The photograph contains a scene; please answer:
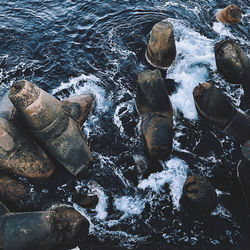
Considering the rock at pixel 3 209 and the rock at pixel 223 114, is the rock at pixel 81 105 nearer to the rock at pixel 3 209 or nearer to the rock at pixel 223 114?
the rock at pixel 3 209

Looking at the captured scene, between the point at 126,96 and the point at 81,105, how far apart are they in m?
1.53

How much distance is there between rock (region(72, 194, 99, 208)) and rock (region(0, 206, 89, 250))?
0.38m

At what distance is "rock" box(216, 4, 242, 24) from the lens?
9.98m

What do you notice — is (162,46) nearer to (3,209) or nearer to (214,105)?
(214,105)

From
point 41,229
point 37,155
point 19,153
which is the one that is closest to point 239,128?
point 37,155

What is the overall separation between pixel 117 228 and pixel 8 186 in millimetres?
2397

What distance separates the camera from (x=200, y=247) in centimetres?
470

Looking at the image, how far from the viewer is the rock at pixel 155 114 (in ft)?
19.2

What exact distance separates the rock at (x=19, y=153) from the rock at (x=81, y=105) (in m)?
1.19

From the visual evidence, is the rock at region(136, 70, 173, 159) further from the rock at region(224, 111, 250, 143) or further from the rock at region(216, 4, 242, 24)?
the rock at region(216, 4, 242, 24)

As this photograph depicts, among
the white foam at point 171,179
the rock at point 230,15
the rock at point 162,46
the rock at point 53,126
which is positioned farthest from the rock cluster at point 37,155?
the rock at point 230,15

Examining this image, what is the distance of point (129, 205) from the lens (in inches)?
214

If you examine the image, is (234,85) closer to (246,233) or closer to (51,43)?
(246,233)

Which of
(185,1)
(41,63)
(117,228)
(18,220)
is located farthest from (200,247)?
(185,1)
